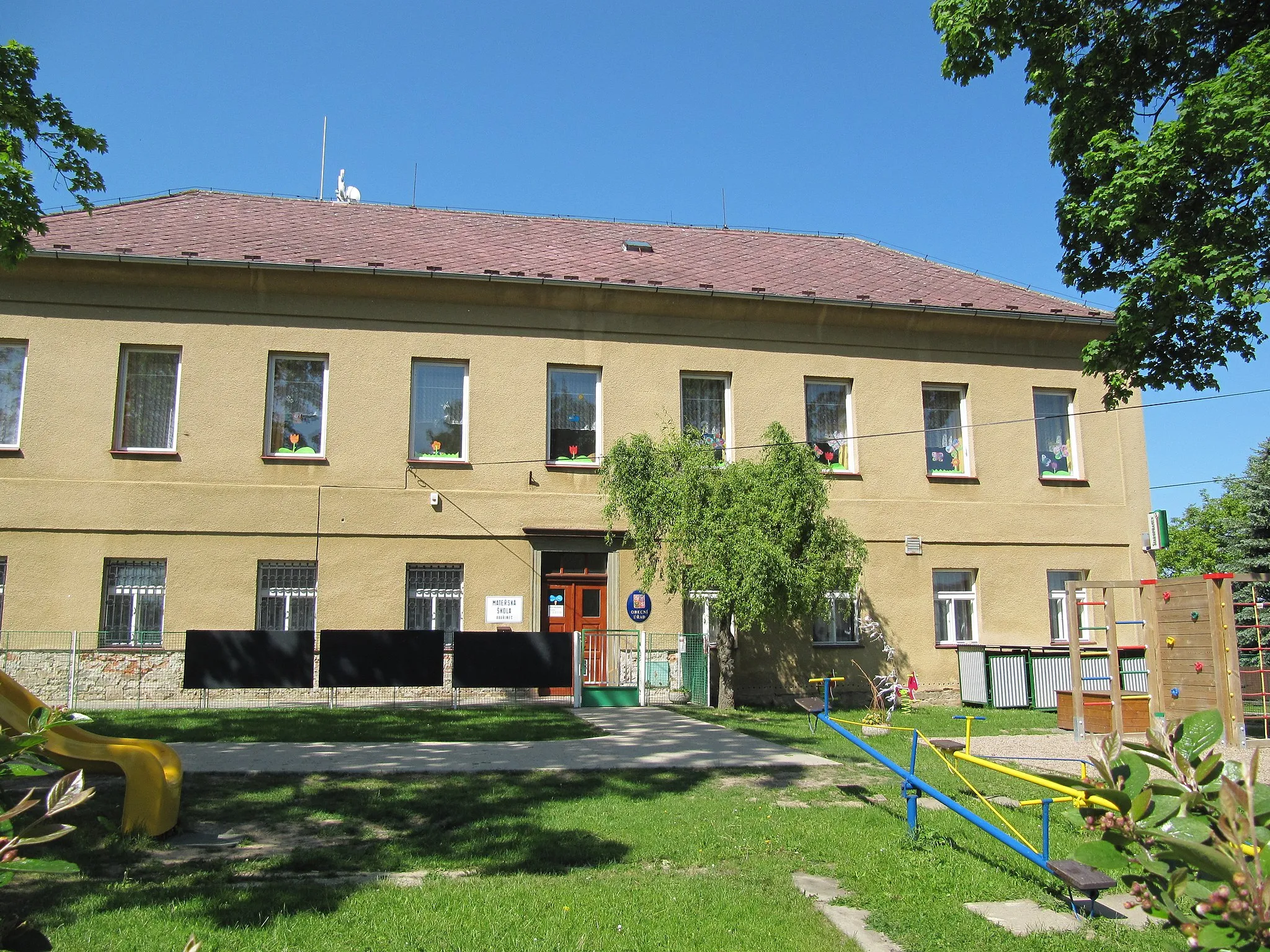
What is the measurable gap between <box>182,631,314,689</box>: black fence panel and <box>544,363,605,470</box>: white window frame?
566 centimetres

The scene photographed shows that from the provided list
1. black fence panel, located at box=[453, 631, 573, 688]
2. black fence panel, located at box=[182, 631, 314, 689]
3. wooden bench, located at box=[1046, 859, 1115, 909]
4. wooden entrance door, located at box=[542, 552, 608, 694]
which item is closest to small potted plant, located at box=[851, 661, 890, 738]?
black fence panel, located at box=[453, 631, 573, 688]

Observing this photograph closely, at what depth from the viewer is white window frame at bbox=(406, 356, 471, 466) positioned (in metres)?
17.5

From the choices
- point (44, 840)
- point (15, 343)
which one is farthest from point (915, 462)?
point (44, 840)

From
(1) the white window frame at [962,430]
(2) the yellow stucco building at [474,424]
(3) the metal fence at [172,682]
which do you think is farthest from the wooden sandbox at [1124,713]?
(1) the white window frame at [962,430]

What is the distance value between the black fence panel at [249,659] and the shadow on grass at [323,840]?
21.2ft

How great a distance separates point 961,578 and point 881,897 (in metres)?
14.7

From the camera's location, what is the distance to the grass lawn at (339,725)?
11.6 meters

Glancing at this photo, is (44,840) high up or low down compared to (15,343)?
down

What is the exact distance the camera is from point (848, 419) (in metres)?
19.5

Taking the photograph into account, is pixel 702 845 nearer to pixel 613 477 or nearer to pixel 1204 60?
pixel 613 477

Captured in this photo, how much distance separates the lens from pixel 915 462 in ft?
63.7

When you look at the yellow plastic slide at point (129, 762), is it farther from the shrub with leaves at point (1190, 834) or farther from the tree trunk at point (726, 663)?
the tree trunk at point (726, 663)

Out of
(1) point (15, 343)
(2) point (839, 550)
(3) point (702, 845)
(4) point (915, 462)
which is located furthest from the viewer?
(4) point (915, 462)

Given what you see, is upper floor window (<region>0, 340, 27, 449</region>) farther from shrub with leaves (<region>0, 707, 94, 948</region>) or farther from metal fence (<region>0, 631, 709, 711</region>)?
shrub with leaves (<region>0, 707, 94, 948</region>)
